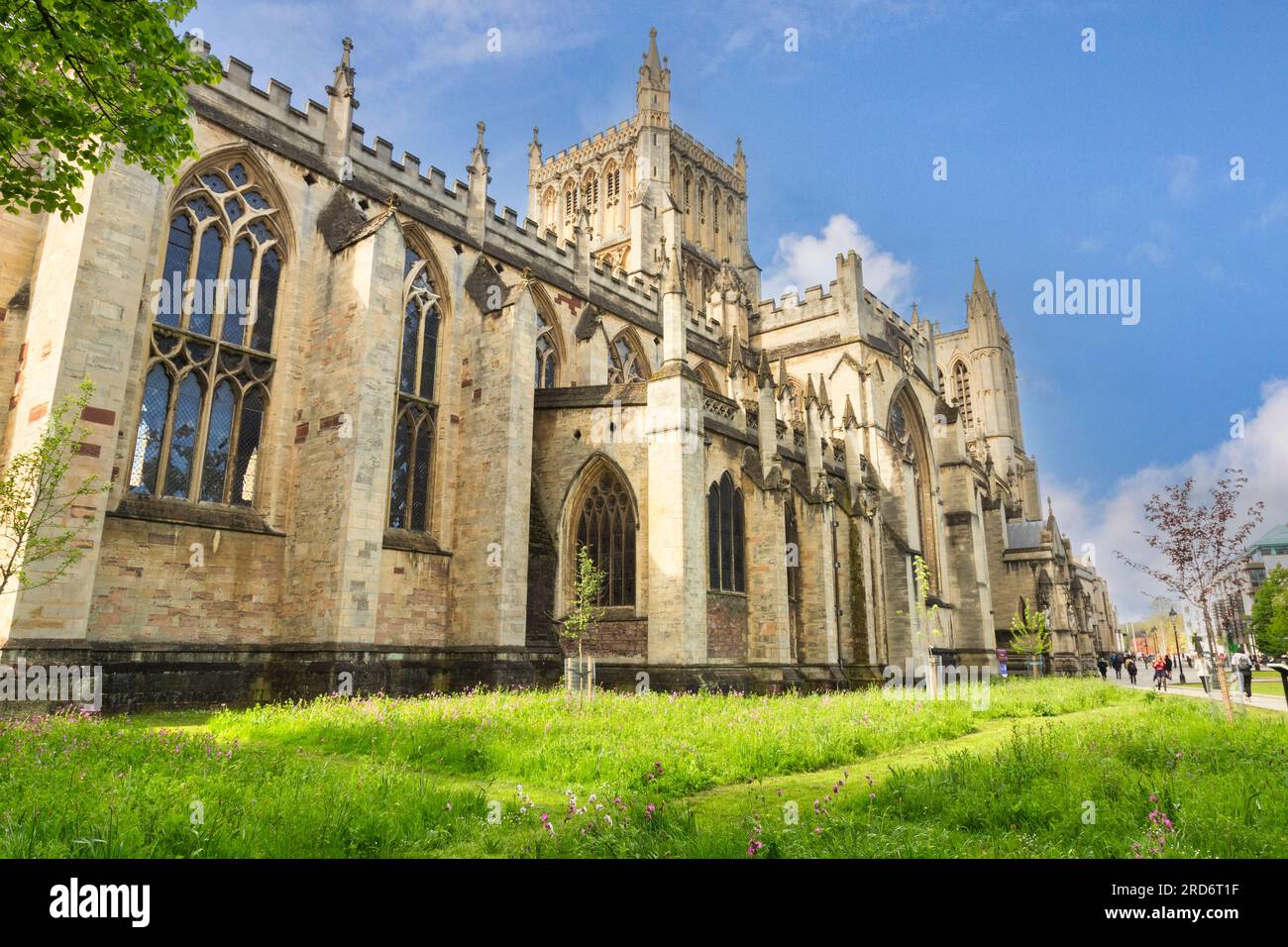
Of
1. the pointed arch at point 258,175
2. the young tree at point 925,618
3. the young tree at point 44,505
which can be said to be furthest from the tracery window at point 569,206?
the young tree at point 44,505

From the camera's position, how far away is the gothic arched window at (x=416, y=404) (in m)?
18.8

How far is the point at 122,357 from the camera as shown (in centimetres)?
1282

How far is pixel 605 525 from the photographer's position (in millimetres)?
19938

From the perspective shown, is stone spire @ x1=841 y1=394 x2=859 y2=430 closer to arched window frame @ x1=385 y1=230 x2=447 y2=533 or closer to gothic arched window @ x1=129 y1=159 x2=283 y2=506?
arched window frame @ x1=385 y1=230 x2=447 y2=533

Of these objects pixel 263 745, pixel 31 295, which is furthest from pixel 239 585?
pixel 263 745

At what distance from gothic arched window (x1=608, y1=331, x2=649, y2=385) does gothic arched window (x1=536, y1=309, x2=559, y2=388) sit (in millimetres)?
2734

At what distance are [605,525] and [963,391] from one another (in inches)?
2169

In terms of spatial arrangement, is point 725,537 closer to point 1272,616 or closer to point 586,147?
point 586,147

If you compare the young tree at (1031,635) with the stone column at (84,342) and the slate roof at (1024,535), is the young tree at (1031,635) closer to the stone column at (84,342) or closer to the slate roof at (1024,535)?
the slate roof at (1024,535)

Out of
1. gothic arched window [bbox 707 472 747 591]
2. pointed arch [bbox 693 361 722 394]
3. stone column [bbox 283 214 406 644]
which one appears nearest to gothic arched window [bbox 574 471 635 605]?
gothic arched window [bbox 707 472 747 591]

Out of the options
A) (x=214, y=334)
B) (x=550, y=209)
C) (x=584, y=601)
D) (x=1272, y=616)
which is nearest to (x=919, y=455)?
(x=584, y=601)

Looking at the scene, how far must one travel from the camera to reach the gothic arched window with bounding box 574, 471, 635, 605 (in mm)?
19438

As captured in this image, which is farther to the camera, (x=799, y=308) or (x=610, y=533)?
(x=799, y=308)
